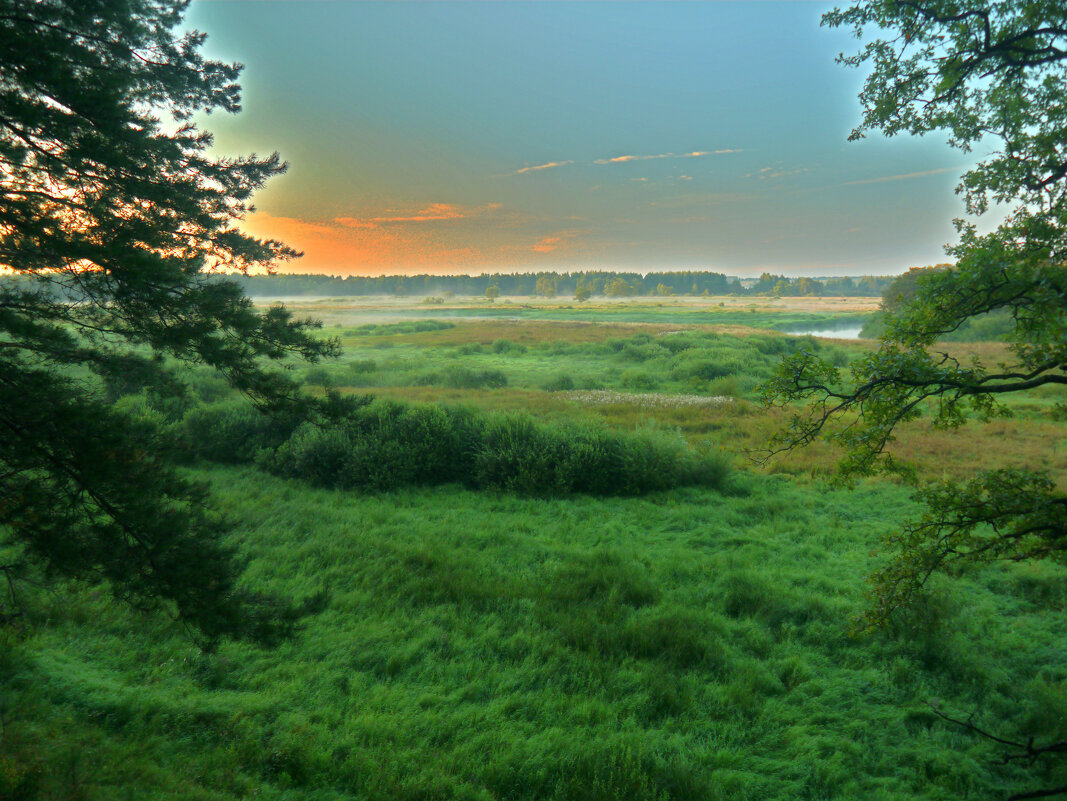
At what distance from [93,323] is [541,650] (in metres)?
5.57

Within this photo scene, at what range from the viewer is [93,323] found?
4.68 m

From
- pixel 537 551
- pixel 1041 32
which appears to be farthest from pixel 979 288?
pixel 537 551

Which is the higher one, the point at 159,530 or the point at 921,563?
the point at 159,530

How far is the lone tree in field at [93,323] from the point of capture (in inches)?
142

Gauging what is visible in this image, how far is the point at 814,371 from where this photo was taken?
5.10 metres

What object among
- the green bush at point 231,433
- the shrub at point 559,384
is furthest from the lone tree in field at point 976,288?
the shrub at point 559,384

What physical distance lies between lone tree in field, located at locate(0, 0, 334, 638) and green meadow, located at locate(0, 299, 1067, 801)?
1081 millimetres

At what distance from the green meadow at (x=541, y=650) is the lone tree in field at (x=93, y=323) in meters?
1.08

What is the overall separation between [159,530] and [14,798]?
1.64 meters

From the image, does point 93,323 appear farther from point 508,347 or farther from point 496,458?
point 508,347

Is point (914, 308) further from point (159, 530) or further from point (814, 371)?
point (159, 530)

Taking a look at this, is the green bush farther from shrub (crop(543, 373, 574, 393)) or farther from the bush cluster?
shrub (crop(543, 373, 574, 393))

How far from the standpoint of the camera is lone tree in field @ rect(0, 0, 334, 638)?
142 inches

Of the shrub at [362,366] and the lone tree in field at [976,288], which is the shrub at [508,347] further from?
the lone tree in field at [976,288]
